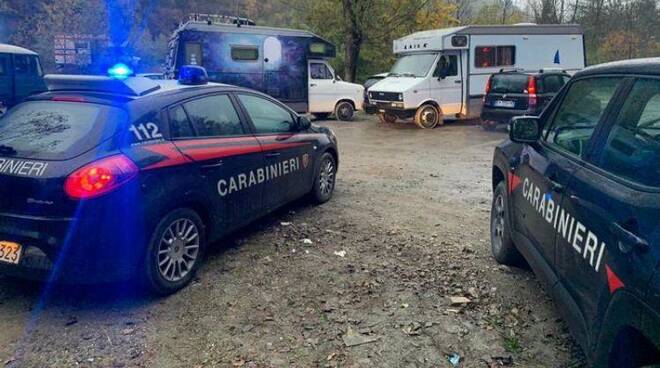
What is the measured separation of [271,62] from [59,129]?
1278 cm

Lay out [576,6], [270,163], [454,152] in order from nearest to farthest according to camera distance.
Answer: [270,163] < [454,152] < [576,6]

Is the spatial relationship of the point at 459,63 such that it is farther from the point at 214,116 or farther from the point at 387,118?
the point at 214,116

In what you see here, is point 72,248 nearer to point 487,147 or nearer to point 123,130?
point 123,130

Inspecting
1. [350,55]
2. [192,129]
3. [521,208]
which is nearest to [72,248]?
[192,129]


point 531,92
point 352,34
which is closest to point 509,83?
point 531,92

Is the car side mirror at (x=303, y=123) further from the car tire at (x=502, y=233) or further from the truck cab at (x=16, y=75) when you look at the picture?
the truck cab at (x=16, y=75)

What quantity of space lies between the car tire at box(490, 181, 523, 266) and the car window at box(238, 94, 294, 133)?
2.28 meters

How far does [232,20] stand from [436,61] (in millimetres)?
6529

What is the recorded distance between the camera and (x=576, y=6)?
35031mm

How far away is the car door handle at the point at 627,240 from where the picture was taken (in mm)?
1895

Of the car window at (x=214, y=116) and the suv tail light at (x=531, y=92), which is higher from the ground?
the suv tail light at (x=531, y=92)

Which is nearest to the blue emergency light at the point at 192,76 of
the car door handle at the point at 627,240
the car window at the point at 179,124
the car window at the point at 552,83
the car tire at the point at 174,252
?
the car window at the point at 179,124

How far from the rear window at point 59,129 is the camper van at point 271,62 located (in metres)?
10.6

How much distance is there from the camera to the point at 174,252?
12.9ft
